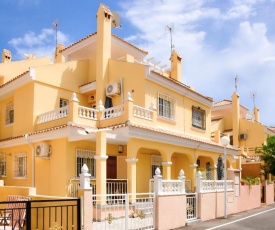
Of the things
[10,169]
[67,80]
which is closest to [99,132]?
[67,80]

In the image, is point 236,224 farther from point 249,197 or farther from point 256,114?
point 256,114

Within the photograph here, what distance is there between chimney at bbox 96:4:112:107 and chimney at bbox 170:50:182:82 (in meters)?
7.23

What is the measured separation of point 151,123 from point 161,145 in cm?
109

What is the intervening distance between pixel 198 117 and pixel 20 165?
1083cm

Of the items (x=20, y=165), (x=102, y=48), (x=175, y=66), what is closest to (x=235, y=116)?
(x=175, y=66)

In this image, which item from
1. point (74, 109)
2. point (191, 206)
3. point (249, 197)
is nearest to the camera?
point (191, 206)

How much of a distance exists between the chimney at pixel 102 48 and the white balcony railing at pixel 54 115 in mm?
2390

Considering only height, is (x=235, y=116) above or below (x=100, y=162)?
above

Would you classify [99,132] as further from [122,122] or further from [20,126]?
[20,126]

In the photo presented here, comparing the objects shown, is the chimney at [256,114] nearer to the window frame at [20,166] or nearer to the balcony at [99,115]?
the balcony at [99,115]

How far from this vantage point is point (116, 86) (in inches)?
682

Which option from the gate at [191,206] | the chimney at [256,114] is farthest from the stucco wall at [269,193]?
the chimney at [256,114]

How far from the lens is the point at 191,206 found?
14219mm

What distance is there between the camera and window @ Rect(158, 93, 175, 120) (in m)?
18.3
